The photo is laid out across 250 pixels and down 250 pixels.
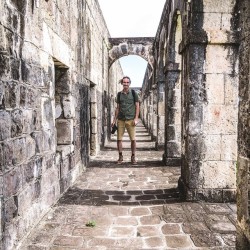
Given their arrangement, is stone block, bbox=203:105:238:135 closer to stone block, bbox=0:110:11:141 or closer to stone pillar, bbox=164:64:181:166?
stone block, bbox=0:110:11:141

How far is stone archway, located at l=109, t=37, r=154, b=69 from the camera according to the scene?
12797mm

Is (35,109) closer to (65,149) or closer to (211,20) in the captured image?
(65,149)

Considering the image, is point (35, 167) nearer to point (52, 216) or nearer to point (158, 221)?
point (52, 216)

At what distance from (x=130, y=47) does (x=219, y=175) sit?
965 cm

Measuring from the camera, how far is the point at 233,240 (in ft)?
9.26

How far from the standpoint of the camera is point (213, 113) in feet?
13.3

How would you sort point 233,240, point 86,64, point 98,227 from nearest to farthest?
1. point 233,240
2. point 98,227
3. point 86,64

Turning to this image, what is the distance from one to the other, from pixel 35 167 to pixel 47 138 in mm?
556

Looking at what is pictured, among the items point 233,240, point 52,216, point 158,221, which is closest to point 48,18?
point 52,216

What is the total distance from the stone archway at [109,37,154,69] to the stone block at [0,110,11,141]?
34.9ft

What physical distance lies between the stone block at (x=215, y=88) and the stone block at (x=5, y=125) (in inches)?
101

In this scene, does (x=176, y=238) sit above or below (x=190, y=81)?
below

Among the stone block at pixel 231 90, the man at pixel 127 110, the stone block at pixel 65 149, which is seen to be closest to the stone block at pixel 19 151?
the stone block at pixel 65 149

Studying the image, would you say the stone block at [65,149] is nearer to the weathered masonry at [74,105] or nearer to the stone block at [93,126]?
the weathered masonry at [74,105]
